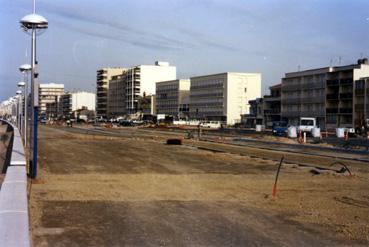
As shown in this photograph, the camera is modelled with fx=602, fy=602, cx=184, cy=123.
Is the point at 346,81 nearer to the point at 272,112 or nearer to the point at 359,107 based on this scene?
the point at 359,107

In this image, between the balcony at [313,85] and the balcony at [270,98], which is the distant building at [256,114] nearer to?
the balcony at [270,98]

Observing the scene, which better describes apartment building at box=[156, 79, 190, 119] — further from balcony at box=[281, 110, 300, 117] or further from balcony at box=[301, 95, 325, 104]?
balcony at box=[301, 95, 325, 104]

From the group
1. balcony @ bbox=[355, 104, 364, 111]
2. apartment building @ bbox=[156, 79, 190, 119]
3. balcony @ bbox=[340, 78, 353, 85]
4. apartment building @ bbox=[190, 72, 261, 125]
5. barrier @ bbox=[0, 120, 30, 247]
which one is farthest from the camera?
apartment building @ bbox=[156, 79, 190, 119]

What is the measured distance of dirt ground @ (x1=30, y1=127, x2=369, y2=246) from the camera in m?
8.80

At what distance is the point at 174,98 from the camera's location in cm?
18762

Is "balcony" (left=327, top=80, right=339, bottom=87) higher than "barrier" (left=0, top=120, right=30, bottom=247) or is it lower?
higher

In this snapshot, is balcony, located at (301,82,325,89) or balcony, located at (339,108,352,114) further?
balcony, located at (301,82,325,89)

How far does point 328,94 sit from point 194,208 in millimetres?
115084

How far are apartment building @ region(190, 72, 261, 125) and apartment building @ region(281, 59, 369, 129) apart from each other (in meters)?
28.8

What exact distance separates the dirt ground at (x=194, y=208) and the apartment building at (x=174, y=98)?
158553 mm

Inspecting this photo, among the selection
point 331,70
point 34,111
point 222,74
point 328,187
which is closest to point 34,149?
point 34,111

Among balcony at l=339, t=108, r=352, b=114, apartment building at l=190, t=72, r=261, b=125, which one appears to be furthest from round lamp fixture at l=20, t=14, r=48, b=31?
apartment building at l=190, t=72, r=261, b=125

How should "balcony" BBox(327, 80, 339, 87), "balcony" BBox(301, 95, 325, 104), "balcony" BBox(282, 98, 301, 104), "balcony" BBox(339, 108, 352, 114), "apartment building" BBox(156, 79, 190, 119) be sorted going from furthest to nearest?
1. "apartment building" BBox(156, 79, 190, 119)
2. "balcony" BBox(282, 98, 301, 104)
3. "balcony" BBox(301, 95, 325, 104)
4. "balcony" BBox(327, 80, 339, 87)
5. "balcony" BBox(339, 108, 352, 114)

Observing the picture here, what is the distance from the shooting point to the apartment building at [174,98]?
18321 cm
